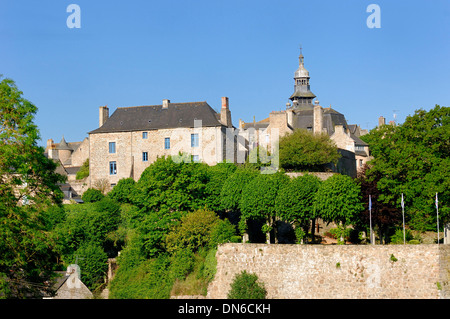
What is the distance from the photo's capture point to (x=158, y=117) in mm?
60125

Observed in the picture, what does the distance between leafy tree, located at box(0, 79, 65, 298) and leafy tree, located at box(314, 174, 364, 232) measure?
17.8m

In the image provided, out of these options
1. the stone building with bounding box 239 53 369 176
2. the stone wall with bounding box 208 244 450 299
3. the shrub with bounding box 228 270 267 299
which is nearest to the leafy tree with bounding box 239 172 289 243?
the stone wall with bounding box 208 244 450 299

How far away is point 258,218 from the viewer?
1671 inches

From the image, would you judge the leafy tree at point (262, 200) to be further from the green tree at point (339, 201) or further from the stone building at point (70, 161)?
the stone building at point (70, 161)

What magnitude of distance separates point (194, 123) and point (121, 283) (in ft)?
61.2

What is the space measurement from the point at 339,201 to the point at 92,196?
23.2m

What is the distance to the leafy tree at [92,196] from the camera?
55.7m

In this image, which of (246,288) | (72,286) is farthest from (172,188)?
(246,288)

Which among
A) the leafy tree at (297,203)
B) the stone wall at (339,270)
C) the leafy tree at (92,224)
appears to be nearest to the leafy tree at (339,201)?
the leafy tree at (297,203)

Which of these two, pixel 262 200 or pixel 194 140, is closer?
pixel 262 200

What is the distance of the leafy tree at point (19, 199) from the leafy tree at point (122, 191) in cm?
2636

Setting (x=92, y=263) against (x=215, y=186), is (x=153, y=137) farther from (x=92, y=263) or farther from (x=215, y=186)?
(x=92, y=263)

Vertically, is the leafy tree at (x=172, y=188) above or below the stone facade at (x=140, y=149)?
below
